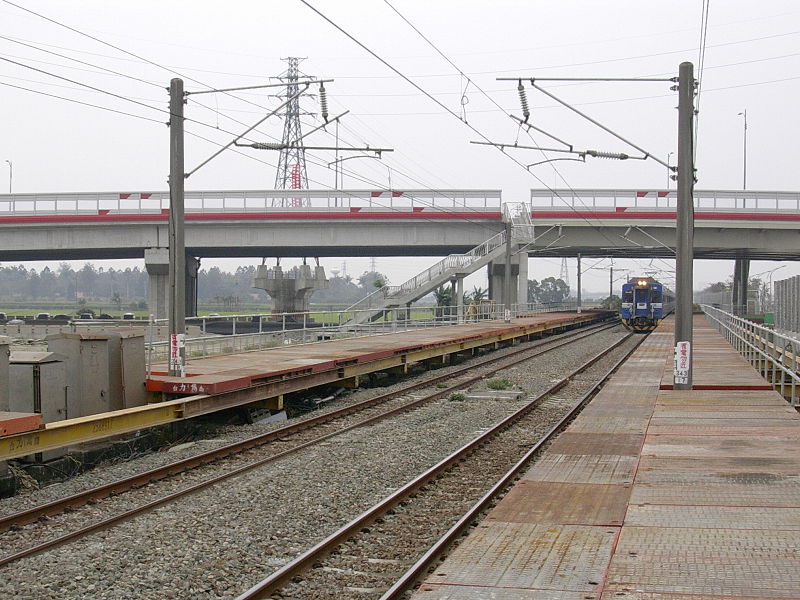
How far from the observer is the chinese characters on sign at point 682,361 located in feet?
54.3

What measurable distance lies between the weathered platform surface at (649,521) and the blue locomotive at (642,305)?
4219cm

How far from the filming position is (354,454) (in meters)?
12.5

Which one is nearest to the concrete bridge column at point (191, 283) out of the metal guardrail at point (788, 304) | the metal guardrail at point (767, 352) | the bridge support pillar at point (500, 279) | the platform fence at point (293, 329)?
the platform fence at point (293, 329)

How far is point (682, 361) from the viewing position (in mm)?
16828

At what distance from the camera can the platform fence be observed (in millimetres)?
21562

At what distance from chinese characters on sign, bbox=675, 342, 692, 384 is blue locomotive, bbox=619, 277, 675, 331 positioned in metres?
38.6

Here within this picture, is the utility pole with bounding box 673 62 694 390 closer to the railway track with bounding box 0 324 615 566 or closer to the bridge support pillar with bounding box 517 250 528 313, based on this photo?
the railway track with bounding box 0 324 615 566

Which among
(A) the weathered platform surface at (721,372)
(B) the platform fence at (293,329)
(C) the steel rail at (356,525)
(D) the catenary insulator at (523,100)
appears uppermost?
(D) the catenary insulator at (523,100)

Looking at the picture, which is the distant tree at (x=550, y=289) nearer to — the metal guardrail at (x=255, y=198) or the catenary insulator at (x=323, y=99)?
the metal guardrail at (x=255, y=198)

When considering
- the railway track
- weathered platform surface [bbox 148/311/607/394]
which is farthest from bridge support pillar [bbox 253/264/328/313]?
the railway track

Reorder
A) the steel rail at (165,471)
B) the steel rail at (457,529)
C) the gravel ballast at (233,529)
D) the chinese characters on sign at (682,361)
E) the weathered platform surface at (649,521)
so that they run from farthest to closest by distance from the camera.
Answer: the chinese characters on sign at (682,361) → the steel rail at (165,471) → the gravel ballast at (233,529) → the steel rail at (457,529) → the weathered platform surface at (649,521)

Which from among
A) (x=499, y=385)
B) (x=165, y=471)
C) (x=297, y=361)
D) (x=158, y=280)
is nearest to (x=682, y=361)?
(x=499, y=385)

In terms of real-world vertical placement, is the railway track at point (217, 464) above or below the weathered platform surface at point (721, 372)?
below

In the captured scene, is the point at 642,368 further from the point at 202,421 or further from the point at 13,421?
the point at 13,421
